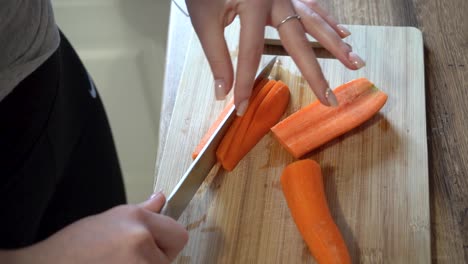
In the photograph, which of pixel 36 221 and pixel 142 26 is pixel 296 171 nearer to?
pixel 36 221

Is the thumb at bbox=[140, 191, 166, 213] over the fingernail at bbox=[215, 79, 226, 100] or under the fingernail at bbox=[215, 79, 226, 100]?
under

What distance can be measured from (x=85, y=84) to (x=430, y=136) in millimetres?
766

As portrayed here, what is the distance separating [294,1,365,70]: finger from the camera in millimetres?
982

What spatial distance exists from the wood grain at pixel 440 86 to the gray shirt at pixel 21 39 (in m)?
0.34

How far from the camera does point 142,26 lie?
8.00 feet

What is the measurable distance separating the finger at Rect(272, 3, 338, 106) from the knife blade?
179 mm

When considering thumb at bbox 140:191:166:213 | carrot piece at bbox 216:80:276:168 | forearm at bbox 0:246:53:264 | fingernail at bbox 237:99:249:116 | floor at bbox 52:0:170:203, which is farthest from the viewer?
floor at bbox 52:0:170:203

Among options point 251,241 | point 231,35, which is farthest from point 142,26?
point 251,241

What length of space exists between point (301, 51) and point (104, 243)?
49 cm

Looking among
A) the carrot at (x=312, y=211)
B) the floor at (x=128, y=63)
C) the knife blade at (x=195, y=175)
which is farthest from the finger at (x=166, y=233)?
the floor at (x=128, y=63)

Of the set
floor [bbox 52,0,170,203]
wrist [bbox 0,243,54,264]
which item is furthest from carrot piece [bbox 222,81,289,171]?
floor [bbox 52,0,170,203]

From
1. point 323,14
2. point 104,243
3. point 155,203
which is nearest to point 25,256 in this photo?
point 104,243

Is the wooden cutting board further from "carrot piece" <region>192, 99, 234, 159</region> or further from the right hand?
the right hand

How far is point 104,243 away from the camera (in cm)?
72
